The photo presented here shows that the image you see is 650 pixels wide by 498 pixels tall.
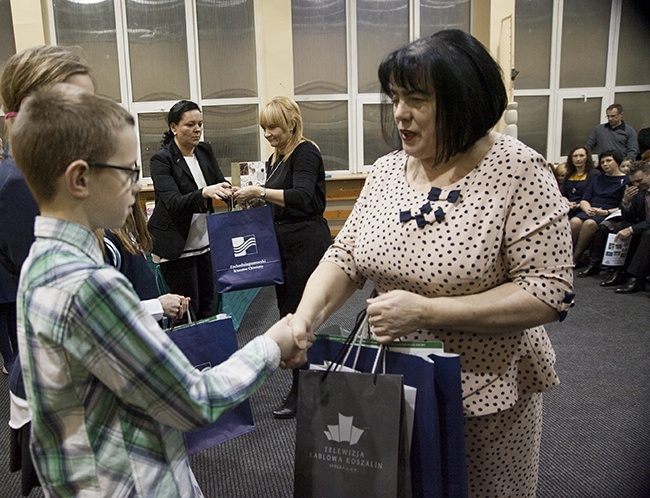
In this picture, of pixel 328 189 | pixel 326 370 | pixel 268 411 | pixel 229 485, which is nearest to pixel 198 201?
pixel 268 411

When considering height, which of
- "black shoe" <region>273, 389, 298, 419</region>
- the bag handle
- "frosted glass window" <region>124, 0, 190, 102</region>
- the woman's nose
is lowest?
"black shoe" <region>273, 389, 298, 419</region>

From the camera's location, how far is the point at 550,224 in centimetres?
112

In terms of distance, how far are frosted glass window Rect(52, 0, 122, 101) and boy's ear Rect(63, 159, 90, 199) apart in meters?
6.07

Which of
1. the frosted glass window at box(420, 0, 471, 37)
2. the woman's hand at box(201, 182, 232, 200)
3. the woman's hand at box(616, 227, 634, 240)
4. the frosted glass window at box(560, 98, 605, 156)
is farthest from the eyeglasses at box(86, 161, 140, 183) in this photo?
the frosted glass window at box(560, 98, 605, 156)

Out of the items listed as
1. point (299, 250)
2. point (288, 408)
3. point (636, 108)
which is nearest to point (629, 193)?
point (636, 108)

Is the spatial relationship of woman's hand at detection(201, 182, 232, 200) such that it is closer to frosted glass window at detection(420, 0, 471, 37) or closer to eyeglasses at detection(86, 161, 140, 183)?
eyeglasses at detection(86, 161, 140, 183)

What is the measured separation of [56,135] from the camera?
0.85 meters

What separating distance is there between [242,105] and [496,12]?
10.4 feet

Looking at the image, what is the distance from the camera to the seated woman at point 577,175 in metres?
6.34

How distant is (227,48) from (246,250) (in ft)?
15.2

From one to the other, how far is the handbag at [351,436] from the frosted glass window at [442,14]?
666 centimetres

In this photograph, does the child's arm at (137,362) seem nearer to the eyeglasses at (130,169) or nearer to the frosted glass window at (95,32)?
the eyeglasses at (130,169)

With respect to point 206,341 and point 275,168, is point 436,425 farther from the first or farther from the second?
point 275,168

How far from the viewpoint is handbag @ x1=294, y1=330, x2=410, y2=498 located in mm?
1075
